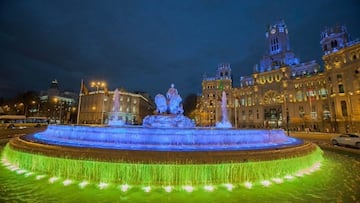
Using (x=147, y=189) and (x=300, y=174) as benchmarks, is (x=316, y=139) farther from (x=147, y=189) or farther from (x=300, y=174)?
(x=147, y=189)

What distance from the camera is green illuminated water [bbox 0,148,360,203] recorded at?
6.18 meters

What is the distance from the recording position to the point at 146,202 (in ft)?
19.5

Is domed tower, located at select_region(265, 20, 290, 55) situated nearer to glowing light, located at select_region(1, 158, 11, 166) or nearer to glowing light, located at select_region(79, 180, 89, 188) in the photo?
glowing light, located at select_region(79, 180, 89, 188)

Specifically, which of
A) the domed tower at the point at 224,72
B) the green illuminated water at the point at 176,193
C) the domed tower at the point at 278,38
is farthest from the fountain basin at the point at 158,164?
the domed tower at the point at 224,72

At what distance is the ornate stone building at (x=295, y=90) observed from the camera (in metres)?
47.1

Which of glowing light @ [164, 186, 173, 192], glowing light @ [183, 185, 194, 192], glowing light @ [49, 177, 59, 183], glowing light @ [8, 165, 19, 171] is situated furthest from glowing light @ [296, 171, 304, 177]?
glowing light @ [8, 165, 19, 171]

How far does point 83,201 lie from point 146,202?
78.8 inches

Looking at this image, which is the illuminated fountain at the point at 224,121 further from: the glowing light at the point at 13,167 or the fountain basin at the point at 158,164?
the glowing light at the point at 13,167

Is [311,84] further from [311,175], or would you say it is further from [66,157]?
[66,157]

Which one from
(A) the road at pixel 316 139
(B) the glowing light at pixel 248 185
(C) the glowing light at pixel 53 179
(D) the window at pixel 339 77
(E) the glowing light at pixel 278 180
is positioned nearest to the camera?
(B) the glowing light at pixel 248 185

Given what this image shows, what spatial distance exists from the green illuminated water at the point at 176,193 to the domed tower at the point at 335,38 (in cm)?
6010

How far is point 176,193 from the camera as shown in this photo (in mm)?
6734

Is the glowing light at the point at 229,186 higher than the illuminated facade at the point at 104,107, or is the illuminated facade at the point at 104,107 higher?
the illuminated facade at the point at 104,107

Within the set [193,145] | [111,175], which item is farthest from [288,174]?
[111,175]
